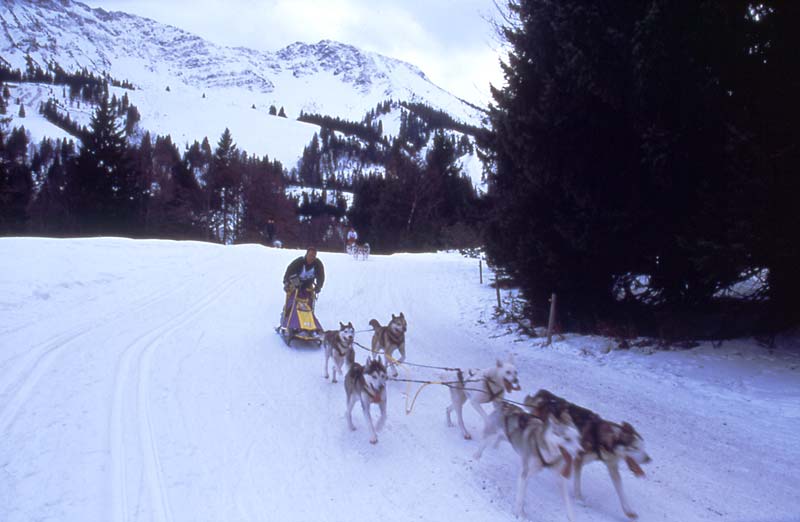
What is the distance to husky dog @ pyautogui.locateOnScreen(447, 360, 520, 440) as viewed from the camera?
19.1ft

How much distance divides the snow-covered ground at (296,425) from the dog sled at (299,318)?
1.17 ft

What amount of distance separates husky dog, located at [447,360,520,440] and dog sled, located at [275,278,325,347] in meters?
4.69

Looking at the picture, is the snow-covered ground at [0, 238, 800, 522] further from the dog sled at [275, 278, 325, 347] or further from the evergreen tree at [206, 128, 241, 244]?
the evergreen tree at [206, 128, 241, 244]

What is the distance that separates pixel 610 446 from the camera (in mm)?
4352

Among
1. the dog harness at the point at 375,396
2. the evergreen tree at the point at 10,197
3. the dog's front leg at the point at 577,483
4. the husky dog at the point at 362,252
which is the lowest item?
the dog's front leg at the point at 577,483

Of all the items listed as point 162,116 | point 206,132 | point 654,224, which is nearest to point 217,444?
point 654,224

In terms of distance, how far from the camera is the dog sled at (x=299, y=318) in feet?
33.3

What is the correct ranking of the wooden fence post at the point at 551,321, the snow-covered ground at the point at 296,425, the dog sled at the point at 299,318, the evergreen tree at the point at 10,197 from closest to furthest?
1. the snow-covered ground at the point at 296,425
2. the dog sled at the point at 299,318
3. the wooden fence post at the point at 551,321
4. the evergreen tree at the point at 10,197

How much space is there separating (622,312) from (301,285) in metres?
7.16

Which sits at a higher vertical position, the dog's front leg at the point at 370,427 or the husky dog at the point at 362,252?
the husky dog at the point at 362,252

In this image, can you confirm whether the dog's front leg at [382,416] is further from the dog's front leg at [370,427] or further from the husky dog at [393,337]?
the husky dog at [393,337]

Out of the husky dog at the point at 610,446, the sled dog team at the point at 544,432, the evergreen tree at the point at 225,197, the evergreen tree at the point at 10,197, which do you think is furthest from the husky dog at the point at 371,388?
the evergreen tree at the point at 225,197

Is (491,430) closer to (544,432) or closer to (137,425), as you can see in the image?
(544,432)

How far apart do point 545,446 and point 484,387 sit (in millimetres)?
1556
